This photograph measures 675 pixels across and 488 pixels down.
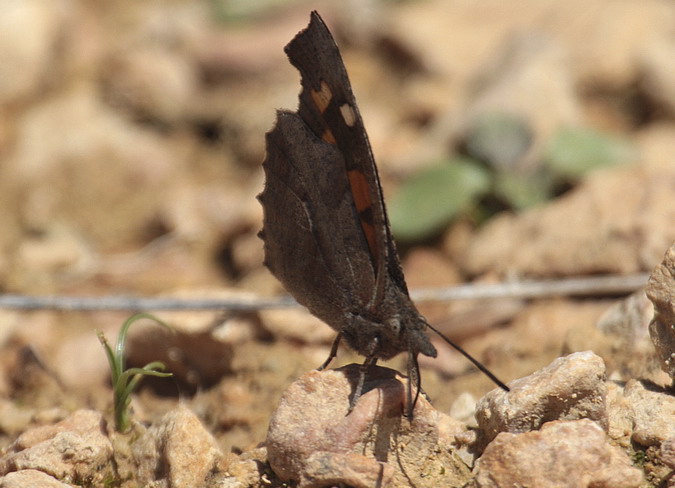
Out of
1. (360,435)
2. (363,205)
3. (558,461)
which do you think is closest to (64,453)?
(360,435)

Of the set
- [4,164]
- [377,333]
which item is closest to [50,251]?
[4,164]

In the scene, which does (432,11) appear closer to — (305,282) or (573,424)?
(305,282)

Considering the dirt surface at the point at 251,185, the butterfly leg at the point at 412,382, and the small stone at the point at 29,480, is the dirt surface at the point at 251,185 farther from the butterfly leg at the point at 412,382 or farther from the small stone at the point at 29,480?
the butterfly leg at the point at 412,382

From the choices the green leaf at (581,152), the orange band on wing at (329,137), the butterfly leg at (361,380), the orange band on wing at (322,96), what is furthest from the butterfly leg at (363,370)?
the green leaf at (581,152)

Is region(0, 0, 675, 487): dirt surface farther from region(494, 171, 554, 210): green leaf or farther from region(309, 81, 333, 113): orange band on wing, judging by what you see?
region(309, 81, 333, 113): orange band on wing

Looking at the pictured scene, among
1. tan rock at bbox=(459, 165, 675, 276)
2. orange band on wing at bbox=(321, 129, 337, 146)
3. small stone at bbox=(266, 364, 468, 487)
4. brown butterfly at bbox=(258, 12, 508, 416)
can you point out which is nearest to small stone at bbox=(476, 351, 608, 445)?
brown butterfly at bbox=(258, 12, 508, 416)

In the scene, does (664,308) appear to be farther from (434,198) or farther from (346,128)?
(434,198)
